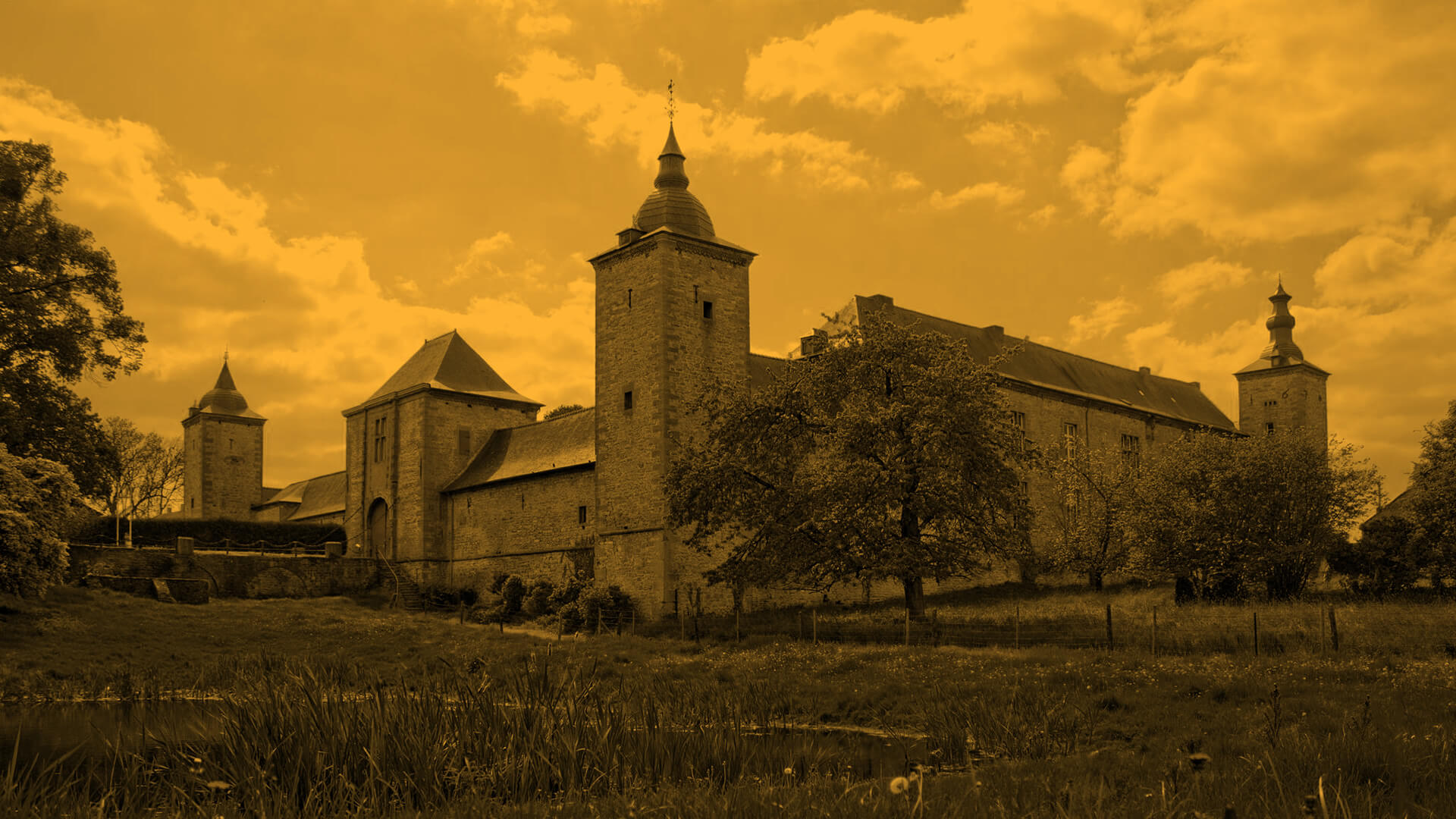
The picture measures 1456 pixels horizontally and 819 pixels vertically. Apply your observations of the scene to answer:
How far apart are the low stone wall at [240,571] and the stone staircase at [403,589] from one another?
29 centimetres

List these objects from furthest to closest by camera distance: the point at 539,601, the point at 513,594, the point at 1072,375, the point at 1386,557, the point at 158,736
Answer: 1. the point at 1072,375
2. the point at 513,594
3. the point at 539,601
4. the point at 1386,557
5. the point at 158,736

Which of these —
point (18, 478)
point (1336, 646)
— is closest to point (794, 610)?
point (1336, 646)

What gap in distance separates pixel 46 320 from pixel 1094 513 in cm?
3126

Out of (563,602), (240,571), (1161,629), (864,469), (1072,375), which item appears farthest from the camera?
(1072,375)

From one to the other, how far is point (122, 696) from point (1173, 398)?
170ft

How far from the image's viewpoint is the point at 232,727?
34.2 ft

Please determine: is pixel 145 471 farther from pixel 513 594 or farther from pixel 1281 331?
pixel 1281 331

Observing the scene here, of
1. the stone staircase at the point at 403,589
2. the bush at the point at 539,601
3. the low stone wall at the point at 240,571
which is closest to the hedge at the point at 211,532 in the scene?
the low stone wall at the point at 240,571

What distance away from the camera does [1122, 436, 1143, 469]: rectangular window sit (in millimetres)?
51562

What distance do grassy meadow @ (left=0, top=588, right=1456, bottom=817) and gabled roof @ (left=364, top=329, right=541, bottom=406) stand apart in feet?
78.1

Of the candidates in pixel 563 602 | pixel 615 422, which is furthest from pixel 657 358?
pixel 563 602

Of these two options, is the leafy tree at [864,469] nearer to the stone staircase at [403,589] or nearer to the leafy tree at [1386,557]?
the leafy tree at [1386,557]

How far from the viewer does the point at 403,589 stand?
4406 cm

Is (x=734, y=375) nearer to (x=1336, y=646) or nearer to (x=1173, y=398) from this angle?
(x=1336, y=646)
